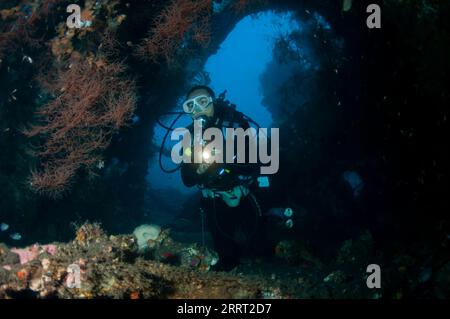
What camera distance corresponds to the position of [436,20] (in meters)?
4.52

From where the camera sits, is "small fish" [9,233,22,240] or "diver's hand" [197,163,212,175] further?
"small fish" [9,233,22,240]

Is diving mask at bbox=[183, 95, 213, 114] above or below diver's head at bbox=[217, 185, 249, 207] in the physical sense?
above

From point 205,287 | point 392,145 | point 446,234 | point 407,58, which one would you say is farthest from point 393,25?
point 205,287

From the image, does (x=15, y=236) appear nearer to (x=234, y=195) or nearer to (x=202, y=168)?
(x=202, y=168)

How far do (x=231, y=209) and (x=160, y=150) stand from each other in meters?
1.87

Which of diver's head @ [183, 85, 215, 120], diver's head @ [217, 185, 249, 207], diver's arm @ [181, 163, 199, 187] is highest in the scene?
diver's head @ [183, 85, 215, 120]

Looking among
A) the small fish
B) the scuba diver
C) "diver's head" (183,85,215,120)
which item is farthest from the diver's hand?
the small fish

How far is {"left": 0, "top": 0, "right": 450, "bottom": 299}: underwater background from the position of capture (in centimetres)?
437

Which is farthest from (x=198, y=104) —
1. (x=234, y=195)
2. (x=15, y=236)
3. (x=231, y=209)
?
(x=15, y=236)

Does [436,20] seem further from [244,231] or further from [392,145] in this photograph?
[244,231]

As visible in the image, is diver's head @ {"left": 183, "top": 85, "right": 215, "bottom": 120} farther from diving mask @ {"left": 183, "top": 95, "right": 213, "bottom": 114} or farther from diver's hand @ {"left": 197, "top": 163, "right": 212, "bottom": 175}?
diver's hand @ {"left": 197, "top": 163, "right": 212, "bottom": 175}

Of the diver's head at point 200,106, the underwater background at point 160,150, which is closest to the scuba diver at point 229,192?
the diver's head at point 200,106

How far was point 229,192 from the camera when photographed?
595cm
